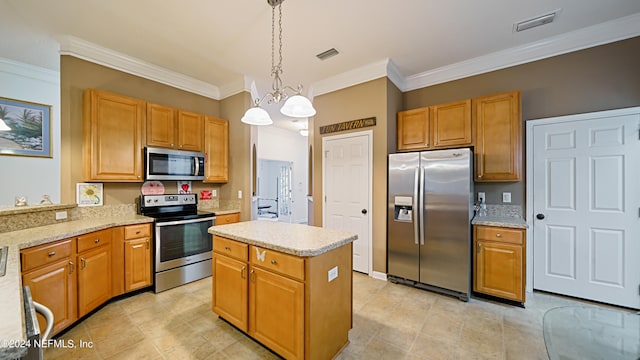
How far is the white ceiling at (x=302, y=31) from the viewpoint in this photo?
234 centimetres

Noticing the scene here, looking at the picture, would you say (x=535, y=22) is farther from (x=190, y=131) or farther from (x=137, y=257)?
(x=137, y=257)

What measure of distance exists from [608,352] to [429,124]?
2673mm

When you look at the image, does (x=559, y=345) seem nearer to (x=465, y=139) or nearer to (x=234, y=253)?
(x=234, y=253)

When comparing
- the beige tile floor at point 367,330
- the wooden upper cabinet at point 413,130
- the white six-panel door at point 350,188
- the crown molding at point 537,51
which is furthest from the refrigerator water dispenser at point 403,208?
the crown molding at point 537,51

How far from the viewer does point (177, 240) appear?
3117 mm

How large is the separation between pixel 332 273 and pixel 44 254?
2276mm

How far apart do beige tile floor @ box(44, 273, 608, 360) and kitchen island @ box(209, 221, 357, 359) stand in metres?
0.24

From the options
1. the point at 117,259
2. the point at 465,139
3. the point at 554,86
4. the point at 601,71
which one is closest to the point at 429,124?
the point at 465,139

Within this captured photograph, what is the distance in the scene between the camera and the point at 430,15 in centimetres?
246

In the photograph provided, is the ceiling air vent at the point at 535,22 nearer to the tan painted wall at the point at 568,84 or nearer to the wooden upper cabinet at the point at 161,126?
the tan painted wall at the point at 568,84

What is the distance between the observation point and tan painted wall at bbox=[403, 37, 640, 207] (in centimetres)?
264

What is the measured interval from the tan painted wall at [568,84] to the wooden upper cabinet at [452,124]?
45 centimetres

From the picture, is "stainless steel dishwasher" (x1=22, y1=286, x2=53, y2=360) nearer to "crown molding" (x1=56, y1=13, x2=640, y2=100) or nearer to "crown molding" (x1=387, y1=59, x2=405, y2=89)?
"crown molding" (x1=56, y1=13, x2=640, y2=100)

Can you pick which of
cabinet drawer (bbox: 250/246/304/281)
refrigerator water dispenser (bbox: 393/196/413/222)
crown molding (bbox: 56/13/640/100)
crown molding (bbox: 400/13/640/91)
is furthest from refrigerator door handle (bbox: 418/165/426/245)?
cabinet drawer (bbox: 250/246/304/281)
